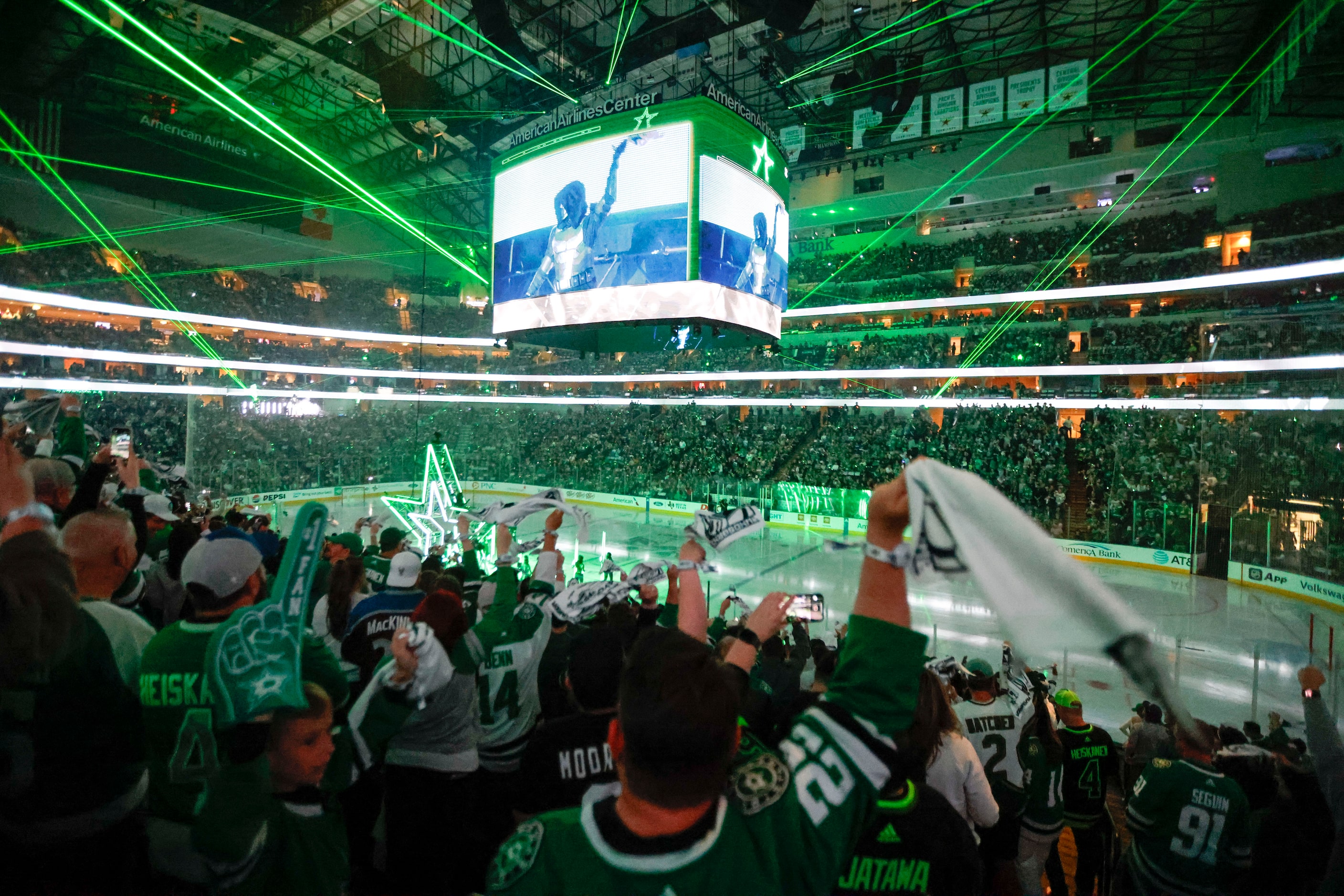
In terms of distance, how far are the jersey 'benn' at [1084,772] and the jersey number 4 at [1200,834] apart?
121 centimetres

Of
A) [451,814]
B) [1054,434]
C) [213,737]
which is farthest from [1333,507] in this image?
[213,737]

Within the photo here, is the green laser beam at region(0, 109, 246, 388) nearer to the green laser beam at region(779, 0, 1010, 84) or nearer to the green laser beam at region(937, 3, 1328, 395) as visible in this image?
the green laser beam at region(779, 0, 1010, 84)

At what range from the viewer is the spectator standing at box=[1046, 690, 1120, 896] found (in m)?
4.08

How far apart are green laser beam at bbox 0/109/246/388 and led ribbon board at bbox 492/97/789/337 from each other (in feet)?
67.7

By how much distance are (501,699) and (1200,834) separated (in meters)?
3.39

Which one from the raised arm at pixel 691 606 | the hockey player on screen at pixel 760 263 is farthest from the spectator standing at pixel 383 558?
the hockey player on screen at pixel 760 263

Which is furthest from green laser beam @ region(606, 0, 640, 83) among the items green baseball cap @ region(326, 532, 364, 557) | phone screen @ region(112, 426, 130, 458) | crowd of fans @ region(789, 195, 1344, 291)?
crowd of fans @ region(789, 195, 1344, 291)

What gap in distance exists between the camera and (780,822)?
1180 mm

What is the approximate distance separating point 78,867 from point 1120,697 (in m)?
11.6

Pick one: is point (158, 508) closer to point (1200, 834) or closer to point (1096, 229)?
point (1200, 834)

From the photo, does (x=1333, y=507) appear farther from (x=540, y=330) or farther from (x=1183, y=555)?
(x=540, y=330)

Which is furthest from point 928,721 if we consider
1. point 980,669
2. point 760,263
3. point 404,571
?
point 760,263

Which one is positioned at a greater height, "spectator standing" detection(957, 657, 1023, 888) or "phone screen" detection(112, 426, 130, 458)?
"phone screen" detection(112, 426, 130, 458)

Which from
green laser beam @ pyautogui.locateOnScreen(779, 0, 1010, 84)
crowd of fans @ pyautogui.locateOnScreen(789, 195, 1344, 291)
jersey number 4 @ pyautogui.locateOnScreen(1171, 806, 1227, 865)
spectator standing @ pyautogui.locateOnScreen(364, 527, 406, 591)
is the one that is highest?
green laser beam @ pyautogui.locateOnScreen(779, 0, 1010, 84)
